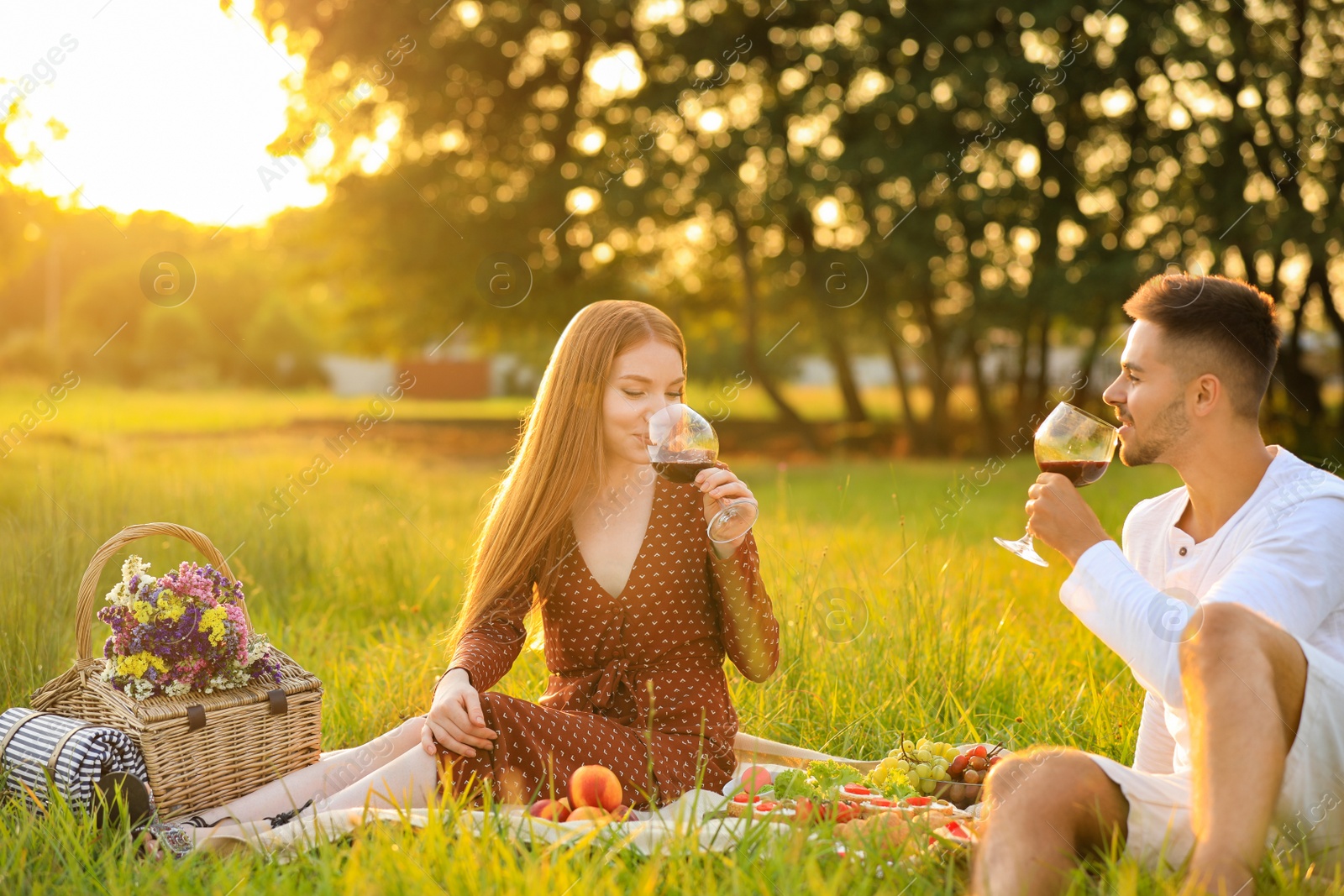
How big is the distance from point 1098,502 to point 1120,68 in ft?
28.2

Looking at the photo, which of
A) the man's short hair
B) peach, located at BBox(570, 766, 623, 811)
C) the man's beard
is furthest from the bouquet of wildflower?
the man's short hair

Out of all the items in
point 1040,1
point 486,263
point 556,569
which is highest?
point 1040,1

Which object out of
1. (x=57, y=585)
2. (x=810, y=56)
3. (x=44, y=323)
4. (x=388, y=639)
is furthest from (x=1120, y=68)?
(x=44, y=323)

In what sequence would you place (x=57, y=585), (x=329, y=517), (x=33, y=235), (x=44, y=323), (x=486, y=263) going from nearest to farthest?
1. (x=57, y=585)
2. (x=329, y=517)
3. (x=486, y=263)
4. (x=33, y=235)
5. (x=44, y=323)

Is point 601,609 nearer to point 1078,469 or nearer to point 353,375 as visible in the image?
point 1078,469

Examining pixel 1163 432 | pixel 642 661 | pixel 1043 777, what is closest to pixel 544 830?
pixel 642 661

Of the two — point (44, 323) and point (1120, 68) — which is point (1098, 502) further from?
point (44, 323)

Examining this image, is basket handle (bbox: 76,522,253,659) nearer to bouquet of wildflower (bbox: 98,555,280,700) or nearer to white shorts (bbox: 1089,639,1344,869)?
bouquet of wildflower (bbox: 98,555,280,700)

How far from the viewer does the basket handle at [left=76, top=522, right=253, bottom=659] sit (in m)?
3.16

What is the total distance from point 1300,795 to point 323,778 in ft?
8.38

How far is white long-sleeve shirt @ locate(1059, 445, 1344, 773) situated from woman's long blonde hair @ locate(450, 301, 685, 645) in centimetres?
133

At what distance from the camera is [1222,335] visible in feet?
8.65

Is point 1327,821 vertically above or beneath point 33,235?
beneath

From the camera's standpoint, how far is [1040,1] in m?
13.4
